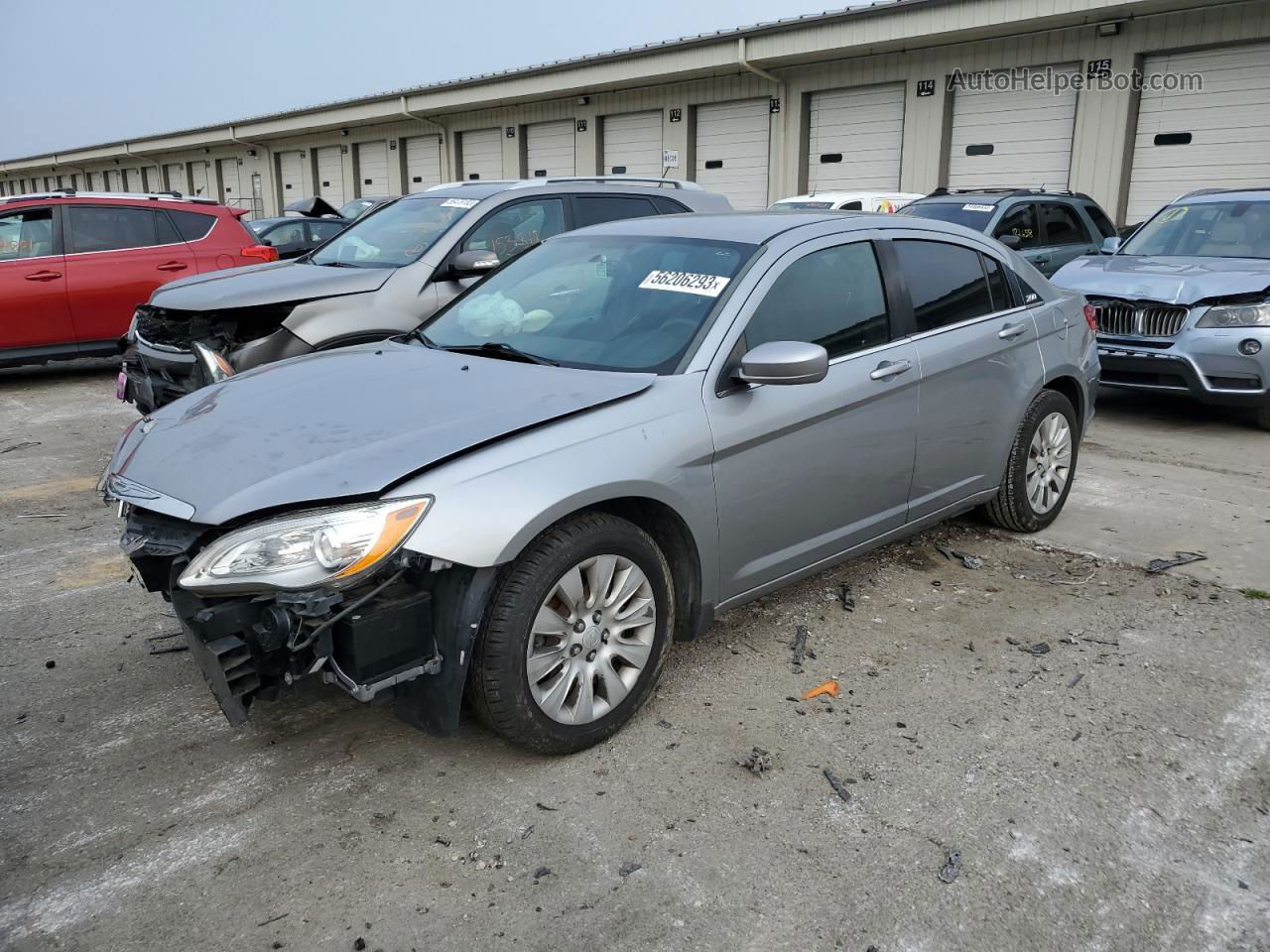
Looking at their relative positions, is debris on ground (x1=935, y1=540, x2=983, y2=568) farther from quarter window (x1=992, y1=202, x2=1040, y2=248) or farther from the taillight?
the taillight

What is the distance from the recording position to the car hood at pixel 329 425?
2885 mm

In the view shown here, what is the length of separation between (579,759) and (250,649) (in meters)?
1.08

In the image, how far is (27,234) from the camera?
948cm

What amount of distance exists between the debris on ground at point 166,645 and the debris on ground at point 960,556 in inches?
138

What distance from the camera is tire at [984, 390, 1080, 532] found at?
4.99 m

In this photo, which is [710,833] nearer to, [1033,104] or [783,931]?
[783,931]

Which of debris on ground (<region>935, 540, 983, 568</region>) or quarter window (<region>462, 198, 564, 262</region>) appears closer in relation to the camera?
debris on ground (<region>935, 540, 983, 568</region>)

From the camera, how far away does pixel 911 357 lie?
4.22 metres

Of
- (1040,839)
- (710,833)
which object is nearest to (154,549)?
Answer: (710,833)

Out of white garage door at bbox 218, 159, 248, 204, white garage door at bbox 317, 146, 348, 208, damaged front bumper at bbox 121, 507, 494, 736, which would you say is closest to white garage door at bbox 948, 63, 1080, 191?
damaged front bumper at bbox 121, 507, 494, 736

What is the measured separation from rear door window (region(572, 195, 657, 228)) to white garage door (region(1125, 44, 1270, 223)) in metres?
9.97

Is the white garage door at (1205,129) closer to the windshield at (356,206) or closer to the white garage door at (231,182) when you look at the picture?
the windshield at (356,206)

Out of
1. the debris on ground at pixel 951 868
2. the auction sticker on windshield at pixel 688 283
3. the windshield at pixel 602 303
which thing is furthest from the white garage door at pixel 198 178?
the debris on ground at pixel 951 868

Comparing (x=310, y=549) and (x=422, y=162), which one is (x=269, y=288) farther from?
(x=422, y=162)
